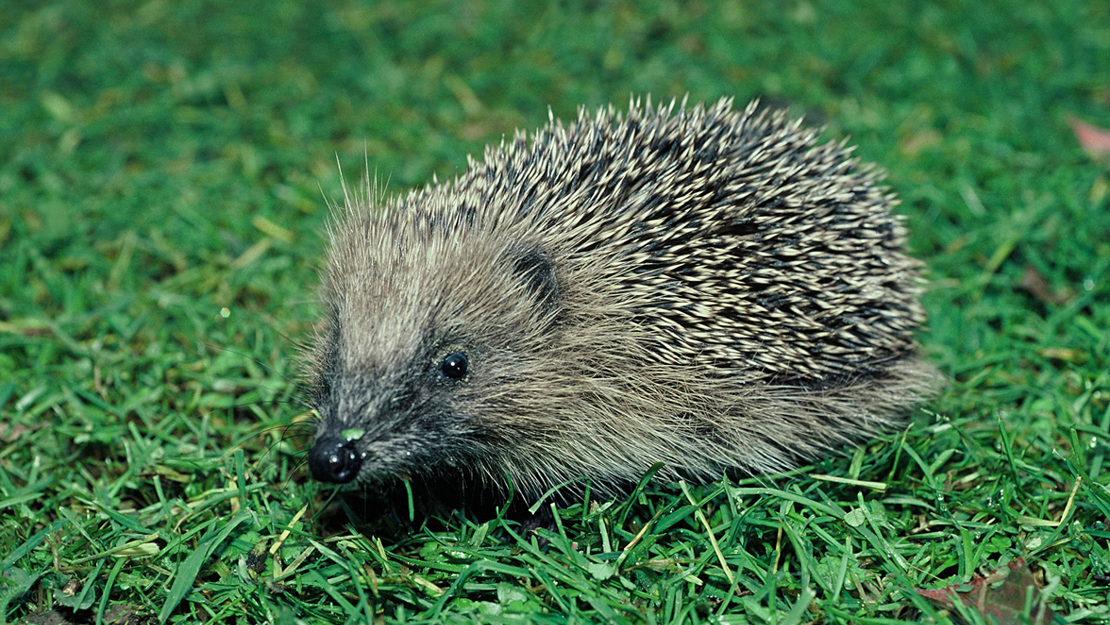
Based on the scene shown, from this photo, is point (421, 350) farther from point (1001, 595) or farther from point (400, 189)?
point (400, 189)

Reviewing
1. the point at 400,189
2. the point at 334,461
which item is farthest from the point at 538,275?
the point at 400,189

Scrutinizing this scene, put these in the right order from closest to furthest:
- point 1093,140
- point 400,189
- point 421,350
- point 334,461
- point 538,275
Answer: point 334,461
point 421,350
point 538,275
point 1093,140
point 400,189

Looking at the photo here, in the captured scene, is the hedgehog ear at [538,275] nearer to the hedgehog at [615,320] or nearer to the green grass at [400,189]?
the hedgehog at [615,320]

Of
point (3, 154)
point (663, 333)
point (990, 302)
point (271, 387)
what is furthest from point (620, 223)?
point (3, 154)

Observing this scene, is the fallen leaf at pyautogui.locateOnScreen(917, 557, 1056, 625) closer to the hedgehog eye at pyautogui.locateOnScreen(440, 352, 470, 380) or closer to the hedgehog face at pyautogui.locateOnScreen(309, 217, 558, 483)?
the hedgehog face at pyautogui.locateOnScreen(309, 217, 558, 483)

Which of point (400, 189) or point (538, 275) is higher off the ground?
point (400, 189)

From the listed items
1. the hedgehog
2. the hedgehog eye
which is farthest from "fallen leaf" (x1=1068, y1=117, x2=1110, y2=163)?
the hedgehog eye

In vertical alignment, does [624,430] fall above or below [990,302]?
below

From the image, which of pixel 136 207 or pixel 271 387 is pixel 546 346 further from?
pixel 136 207
